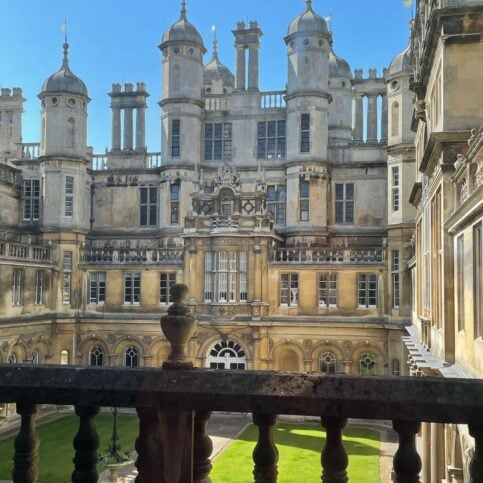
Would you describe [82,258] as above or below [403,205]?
below

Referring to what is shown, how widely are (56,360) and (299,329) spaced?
14665mm

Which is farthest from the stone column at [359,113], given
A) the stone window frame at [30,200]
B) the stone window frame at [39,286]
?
the stone window frame at [39,286]

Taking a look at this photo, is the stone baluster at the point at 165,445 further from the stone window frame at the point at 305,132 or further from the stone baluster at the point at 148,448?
the stone window frame at the point at 305,132

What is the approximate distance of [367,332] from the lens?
115 ft

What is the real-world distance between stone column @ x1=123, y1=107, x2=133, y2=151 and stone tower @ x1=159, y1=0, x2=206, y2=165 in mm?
3815

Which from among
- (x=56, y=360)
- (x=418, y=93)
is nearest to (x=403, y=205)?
(x=418, y=93)

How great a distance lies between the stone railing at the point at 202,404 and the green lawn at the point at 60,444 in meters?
18.4

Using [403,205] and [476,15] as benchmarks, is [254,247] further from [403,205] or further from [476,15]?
[476,15]

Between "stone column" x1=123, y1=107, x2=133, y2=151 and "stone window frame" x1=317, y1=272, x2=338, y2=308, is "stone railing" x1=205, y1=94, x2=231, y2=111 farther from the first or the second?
"stone window frame" x1=317, y1=272, x2=338, y2=308

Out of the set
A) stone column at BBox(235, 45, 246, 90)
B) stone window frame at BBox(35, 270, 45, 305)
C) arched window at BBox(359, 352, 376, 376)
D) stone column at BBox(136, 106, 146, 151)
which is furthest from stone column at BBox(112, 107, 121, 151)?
arched window at BBox(359, 352, 376, 376)

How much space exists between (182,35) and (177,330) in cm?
3839

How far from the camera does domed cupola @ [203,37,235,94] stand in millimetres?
53431

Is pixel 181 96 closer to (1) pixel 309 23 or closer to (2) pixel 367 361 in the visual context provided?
(1) pixel 309 23

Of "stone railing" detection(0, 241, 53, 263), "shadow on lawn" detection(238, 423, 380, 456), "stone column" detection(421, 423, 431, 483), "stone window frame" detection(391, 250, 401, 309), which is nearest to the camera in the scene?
"stone column" detection(421, 423, 431, 483)
